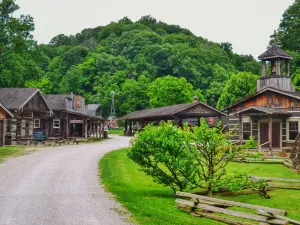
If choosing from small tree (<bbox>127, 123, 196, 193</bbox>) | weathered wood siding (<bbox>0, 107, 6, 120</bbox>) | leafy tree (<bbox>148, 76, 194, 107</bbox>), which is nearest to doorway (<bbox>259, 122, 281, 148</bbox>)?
weathered wood siding (<bbox>0, 107, 6, 120</bbox>)

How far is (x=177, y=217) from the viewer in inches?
450

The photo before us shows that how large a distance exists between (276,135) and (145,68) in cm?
7820

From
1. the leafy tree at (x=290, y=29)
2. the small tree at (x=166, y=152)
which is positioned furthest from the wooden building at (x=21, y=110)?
the leafy tree at (x=290, y=29)

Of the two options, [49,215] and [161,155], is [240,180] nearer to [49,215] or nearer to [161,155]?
[161,155]

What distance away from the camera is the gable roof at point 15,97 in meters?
39.7

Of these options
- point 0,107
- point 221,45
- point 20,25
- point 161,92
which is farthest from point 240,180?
point 221,45

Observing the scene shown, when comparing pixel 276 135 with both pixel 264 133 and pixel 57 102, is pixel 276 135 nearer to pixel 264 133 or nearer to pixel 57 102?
pixel 264 133

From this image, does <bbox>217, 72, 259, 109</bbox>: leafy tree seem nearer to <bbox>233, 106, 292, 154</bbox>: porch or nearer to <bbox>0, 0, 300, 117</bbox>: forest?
<bbox>0, 0, 300, 117</bbox>: forest

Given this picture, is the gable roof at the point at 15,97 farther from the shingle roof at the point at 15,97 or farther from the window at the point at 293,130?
the window at the point at 293,130

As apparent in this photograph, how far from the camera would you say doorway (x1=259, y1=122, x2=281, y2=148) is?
117 ft

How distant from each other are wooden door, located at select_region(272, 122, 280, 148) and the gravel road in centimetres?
1895

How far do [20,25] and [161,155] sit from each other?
134ft

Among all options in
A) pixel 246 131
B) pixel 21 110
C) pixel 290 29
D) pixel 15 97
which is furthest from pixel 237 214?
pixel 290 29

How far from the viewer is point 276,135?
35.8 meters
